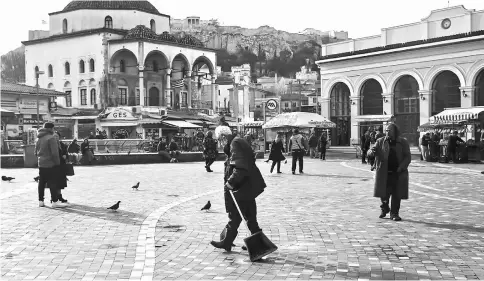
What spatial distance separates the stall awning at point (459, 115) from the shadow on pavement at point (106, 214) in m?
22.6

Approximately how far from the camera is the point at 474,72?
1526 inches

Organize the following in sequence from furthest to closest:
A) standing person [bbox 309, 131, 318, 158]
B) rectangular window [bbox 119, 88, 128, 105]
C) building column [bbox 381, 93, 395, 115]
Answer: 1. rectangular window [bbox 119, 88, 128, 105]
2. building column [bbox 381, 93, 395, 115]
3. standing person [bbox 309, 131, 318, 158]

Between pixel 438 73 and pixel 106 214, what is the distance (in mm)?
34697

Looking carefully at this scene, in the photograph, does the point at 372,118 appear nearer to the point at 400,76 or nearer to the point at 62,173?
the point at 400,76

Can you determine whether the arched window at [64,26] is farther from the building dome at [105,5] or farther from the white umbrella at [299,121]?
the white umbrella at [299,121]

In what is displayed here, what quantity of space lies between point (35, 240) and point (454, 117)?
26.7m

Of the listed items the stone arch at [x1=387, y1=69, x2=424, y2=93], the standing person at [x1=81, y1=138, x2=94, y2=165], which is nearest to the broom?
the standing person at [x1=81, y1=138, x2=94, y2=165]

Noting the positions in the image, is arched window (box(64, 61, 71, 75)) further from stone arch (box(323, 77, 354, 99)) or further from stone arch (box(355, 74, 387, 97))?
stone arch (box(355, 74, 387, 97))

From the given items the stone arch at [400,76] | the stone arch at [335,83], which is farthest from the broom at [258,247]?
Result: the stone arch at [335,83]

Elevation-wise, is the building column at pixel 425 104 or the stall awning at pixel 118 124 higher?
the building column at pixel 425 104

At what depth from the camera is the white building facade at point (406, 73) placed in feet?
129

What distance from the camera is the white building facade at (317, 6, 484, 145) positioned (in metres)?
39.2

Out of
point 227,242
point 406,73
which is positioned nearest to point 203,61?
point 406,73

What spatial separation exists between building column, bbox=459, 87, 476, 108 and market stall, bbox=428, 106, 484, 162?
6.79m
